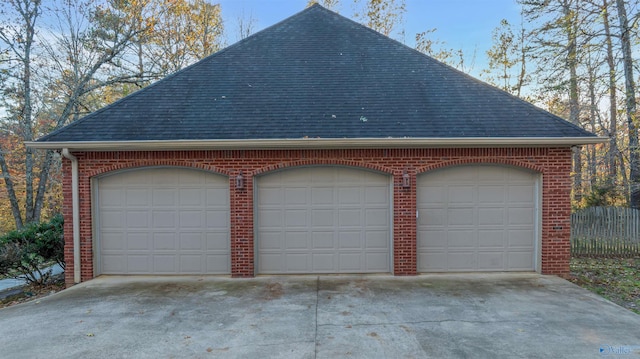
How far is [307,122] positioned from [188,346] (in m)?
4.54

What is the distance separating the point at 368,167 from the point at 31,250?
728cm

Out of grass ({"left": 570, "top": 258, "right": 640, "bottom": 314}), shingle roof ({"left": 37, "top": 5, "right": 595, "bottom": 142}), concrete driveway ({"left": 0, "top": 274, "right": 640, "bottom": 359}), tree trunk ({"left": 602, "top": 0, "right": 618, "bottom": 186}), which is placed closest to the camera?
concrete driveway ({"left": 0, "top": 274, "right": 640, "bottom": 359})

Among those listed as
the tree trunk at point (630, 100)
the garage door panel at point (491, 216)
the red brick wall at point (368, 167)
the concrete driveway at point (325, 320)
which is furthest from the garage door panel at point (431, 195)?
the tree trunk at point (630, 100)

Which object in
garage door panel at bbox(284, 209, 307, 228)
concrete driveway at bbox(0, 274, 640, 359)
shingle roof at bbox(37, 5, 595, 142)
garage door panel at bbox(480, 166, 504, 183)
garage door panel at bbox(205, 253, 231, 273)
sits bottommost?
concrete driveway at bbox(0, 274, 640, 359)

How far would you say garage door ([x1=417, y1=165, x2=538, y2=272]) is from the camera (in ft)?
23.5

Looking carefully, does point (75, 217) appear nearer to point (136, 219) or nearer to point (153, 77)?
A: point (136, 219)

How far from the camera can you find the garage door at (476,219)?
7.17 meters

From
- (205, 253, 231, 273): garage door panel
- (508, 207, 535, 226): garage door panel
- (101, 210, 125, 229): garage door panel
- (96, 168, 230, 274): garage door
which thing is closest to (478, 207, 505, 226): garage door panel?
(508, 207, 535, 226): garage door panel

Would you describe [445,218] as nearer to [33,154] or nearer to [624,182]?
[624,182]

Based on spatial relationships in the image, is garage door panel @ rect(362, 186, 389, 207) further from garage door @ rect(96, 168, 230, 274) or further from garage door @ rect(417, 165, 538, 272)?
garage door @ rect(96, 168, 230, 274)

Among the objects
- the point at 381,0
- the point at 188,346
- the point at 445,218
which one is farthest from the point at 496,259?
the point at 381,0

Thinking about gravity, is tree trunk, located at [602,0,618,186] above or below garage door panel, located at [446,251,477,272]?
above

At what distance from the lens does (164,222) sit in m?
7.25

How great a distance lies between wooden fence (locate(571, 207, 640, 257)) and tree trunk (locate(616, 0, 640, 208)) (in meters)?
2.76
